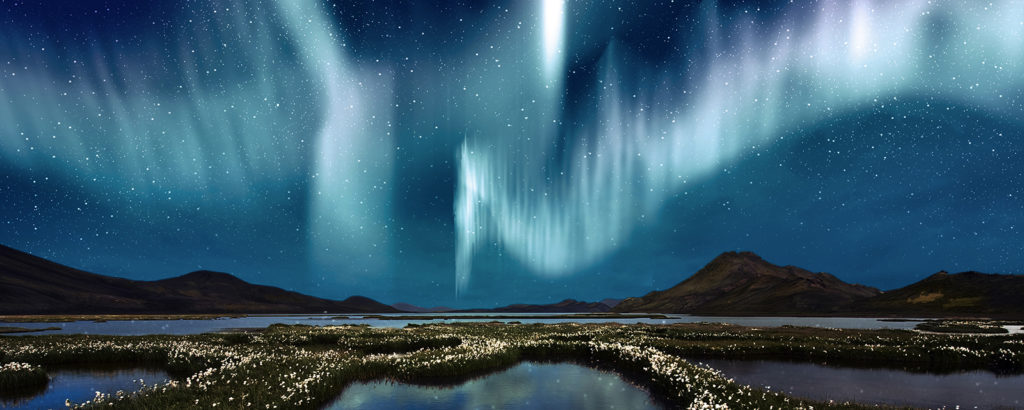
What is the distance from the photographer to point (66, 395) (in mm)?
16562

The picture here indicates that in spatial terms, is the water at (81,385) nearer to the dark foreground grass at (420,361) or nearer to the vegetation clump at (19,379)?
the vegetation clump at (19,379)

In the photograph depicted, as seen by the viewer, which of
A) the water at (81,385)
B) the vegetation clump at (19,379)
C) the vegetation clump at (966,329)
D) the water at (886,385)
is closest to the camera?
the water at (81,385)

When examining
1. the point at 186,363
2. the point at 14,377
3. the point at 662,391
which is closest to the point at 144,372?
the point at 186,363

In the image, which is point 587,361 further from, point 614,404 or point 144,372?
point 144,372

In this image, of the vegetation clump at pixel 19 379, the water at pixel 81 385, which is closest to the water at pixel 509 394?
the water at pixel 81 385

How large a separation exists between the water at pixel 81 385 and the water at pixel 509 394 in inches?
372

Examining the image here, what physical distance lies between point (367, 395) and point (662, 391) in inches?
431

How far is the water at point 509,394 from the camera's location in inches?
561

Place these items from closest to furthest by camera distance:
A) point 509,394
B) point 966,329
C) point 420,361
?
1. point 509,394
2. point 420,361
3. point 966,329

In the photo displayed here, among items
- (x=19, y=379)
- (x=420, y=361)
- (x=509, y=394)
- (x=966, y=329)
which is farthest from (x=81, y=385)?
(x=966, y=329)

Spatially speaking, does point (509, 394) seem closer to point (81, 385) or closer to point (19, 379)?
point (81, 385)

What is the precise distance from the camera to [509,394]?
1598cm

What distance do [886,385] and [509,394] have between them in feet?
53.6

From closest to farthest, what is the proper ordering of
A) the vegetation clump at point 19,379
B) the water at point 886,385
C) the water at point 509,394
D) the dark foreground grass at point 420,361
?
the dark foreground grass at point 420,361
the water at point 509,394
the water at point 886,385
the vegetation clump at point 19,379
